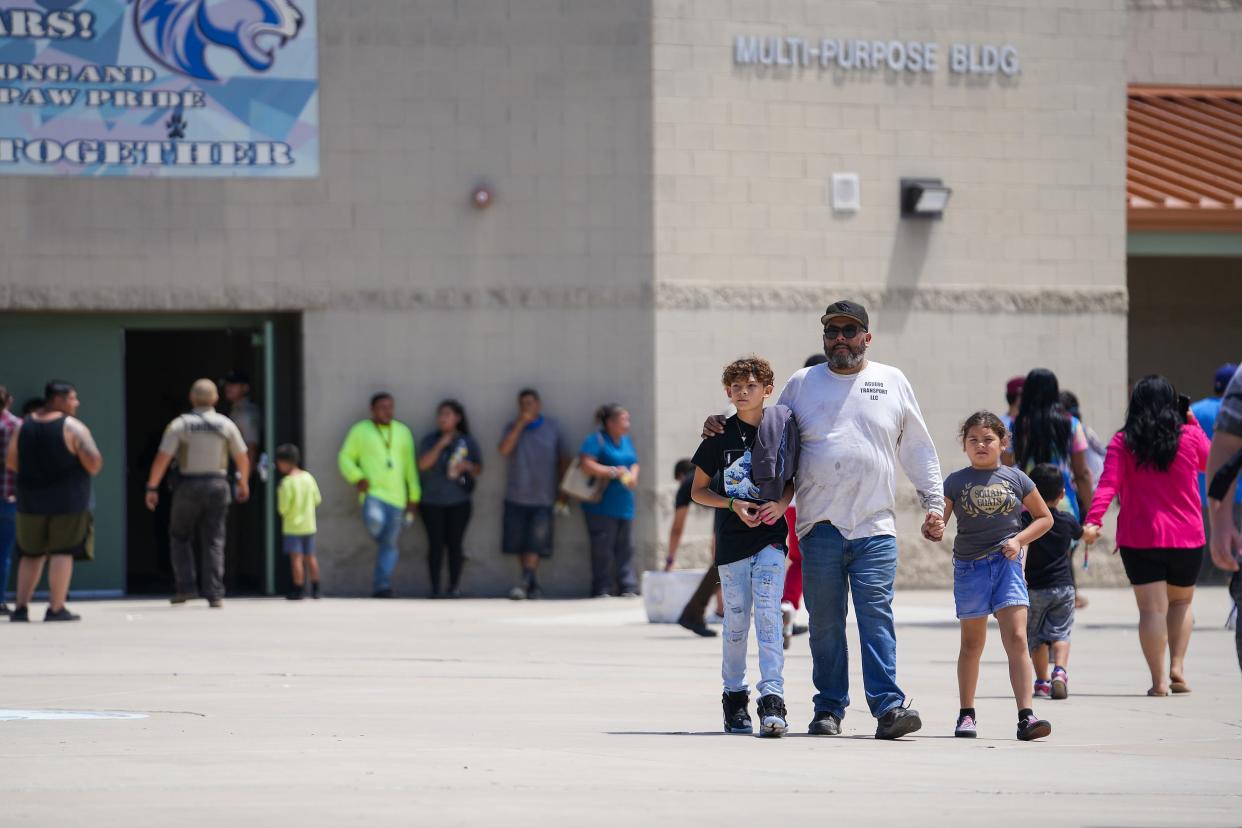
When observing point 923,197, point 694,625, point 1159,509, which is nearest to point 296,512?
point 694,625

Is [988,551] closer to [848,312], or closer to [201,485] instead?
[848,312]

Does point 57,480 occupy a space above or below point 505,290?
below

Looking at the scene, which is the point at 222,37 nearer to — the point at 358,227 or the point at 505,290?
the point at 358,227

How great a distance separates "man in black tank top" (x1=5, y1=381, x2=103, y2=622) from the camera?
16.1m

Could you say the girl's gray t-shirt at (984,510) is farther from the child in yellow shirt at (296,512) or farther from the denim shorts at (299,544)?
the denim shorts at (299,544)

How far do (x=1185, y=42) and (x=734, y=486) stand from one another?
16.9 metres

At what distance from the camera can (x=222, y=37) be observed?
1941cm

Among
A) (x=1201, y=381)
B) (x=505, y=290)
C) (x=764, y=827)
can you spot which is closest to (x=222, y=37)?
(x=505, y=290)

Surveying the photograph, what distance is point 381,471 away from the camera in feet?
63.3

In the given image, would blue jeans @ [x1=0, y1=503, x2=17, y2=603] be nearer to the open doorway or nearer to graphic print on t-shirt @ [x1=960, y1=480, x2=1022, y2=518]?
the open doorway

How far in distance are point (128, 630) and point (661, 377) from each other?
6351 mm

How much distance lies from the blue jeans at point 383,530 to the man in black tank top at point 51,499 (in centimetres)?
360

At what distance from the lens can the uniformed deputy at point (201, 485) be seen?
1792cm

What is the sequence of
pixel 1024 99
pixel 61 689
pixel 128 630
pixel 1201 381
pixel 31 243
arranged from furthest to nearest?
pixel 1201 381 → pixel 1024 99 → pixel 31 243 → pixel 128 630 → pixel 61 689
